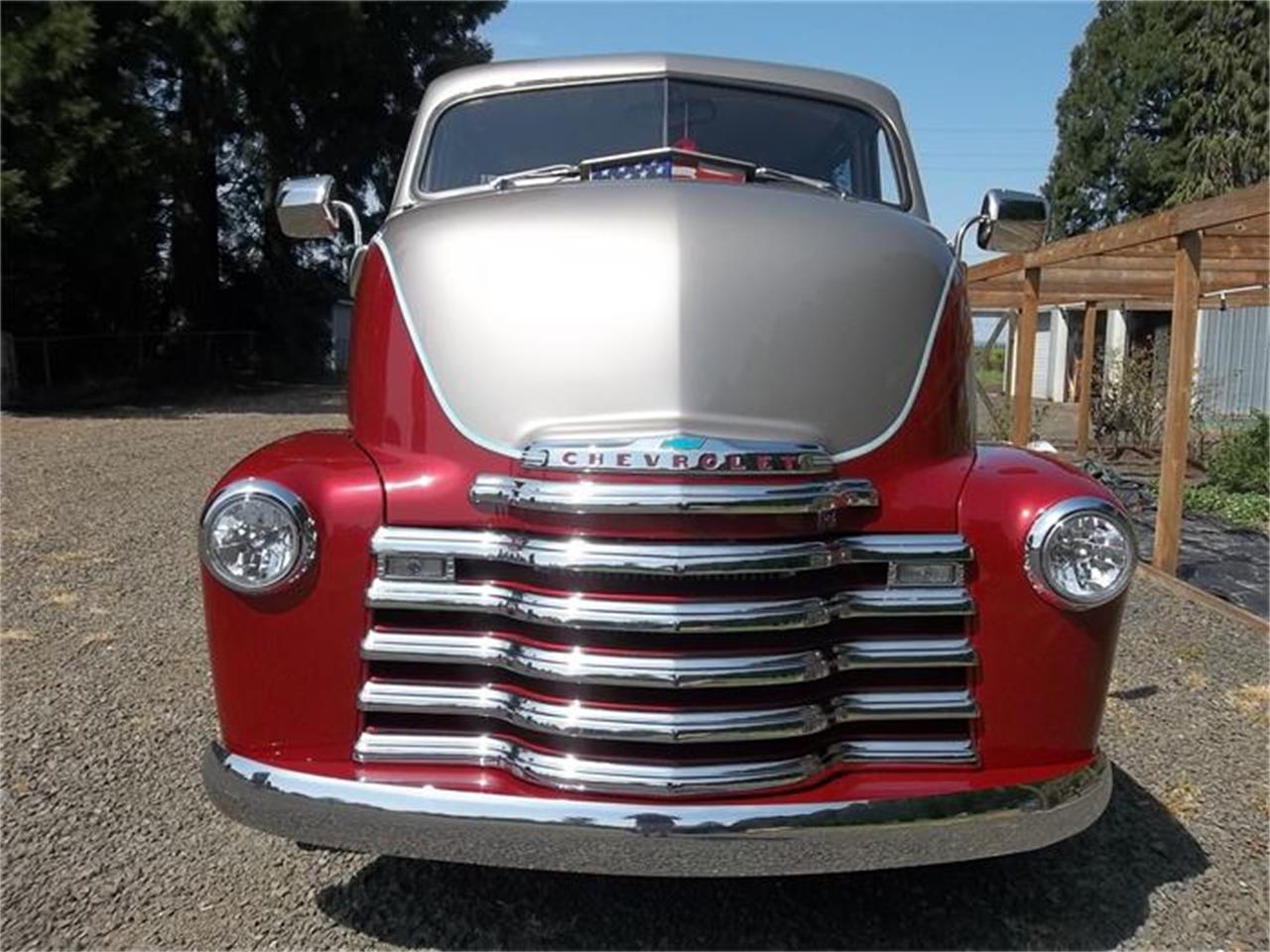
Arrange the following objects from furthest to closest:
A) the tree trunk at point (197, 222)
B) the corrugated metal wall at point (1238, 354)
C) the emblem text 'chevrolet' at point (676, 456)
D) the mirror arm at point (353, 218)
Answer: the corrugated metal wall at point (1238, 354) → the tree trunk at point (197, 222) → the mirror arm at point (353, 218) → the emblem text 'chevrolet' at point (676, 456)

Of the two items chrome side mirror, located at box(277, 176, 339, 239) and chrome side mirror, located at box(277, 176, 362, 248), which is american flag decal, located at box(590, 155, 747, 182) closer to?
chrome side mirror, located at box(277, 176, 362, 248)

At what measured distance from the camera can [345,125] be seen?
72.3 feet

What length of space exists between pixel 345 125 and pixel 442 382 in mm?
21519

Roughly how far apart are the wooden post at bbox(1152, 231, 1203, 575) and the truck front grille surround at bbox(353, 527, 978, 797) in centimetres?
477

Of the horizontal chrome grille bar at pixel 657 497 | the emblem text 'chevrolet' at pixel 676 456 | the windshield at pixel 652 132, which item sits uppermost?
the windshield at pixel 652 132

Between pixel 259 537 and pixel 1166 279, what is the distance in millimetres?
11098

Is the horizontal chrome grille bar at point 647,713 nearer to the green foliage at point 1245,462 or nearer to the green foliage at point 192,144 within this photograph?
the green foliage at point 192,144

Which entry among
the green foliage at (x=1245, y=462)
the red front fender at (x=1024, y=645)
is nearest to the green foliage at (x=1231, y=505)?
the green foliage at (x=1245, y=462)

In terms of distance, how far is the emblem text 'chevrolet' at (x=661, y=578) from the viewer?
2203mm

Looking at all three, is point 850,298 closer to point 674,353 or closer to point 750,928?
point 674,353

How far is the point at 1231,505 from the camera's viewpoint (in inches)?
400

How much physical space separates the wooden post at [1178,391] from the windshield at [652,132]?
3422mm

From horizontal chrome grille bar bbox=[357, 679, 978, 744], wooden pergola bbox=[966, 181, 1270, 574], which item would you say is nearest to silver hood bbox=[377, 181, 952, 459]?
horizontal chrome grille bar bbox=[357, 679, 978, 744]

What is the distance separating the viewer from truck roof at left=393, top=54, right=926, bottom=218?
3676 mm
